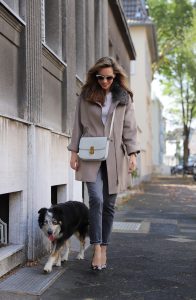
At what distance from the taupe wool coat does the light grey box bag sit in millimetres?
83

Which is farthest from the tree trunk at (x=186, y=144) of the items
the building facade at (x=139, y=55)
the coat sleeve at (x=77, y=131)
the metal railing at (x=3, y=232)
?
the coat sleeve at (x=77, y=131)

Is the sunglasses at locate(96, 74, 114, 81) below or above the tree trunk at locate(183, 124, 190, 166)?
below

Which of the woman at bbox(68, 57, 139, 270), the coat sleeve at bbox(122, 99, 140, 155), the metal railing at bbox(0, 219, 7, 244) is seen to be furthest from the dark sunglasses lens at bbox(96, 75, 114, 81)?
the metal railing at bbox(0, 219, 7, 244)

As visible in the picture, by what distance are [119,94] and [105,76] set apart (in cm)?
26

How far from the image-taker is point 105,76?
6336 millimetres

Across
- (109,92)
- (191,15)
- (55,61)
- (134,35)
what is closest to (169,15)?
(191,15)

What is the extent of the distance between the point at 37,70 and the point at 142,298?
11.9ft

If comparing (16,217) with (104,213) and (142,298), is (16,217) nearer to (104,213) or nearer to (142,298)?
(104,213)

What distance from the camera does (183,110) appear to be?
55594 millimetres

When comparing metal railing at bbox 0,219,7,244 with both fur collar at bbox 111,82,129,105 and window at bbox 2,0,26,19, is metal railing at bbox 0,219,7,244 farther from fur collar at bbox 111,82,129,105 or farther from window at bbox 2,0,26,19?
window at bbox 2,0,26,19

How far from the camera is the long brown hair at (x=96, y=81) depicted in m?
6.37

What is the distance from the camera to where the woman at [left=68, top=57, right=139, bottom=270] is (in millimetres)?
6301

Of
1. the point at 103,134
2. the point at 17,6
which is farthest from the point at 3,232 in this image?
the point at 17,6

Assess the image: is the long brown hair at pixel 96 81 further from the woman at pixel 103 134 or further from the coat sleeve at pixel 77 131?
the coat sleeve at pixel 77 131
